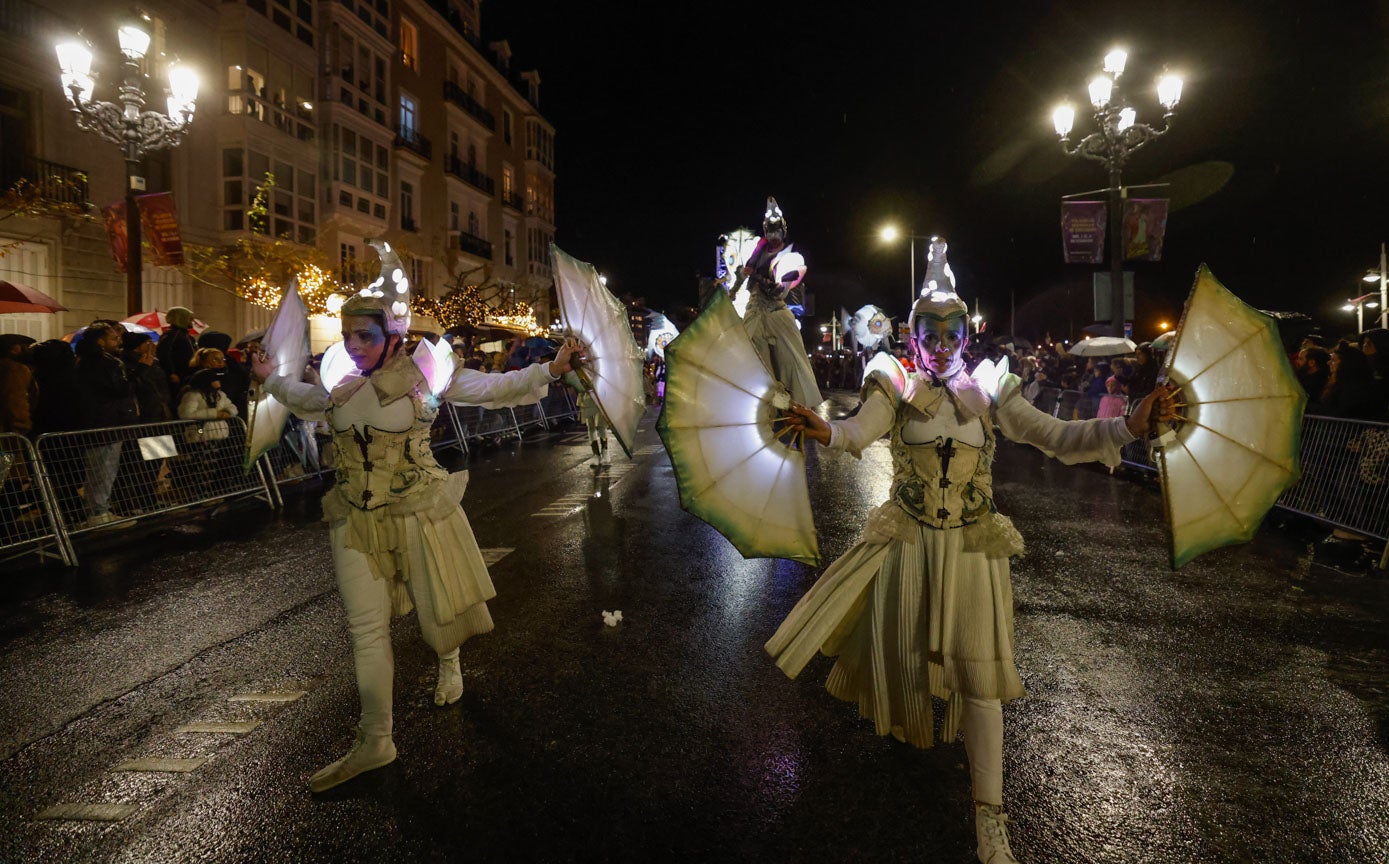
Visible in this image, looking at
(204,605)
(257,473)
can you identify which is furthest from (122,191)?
(204,605)

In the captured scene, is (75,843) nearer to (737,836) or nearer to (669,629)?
(737,836)

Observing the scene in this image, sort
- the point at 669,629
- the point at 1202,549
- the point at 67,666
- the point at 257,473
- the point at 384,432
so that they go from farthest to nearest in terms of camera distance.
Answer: the point at 257,473 → the point at 669,629 → the point at 67,666 → the point at 384,432 → the point at 1202,549

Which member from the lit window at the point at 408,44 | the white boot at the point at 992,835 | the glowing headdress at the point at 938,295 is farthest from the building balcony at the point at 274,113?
the white boot at the point at 992,835

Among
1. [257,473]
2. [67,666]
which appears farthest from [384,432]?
[257,473]

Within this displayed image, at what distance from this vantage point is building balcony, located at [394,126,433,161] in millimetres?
34906

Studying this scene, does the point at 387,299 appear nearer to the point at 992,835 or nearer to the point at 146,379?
the point at 992,835

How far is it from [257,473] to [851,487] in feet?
25.9

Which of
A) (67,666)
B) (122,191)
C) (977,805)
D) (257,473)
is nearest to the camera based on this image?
(977,805)

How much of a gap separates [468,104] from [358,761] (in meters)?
44.9

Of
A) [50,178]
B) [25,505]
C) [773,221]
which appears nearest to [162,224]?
[50,178]

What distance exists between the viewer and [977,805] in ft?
9.18

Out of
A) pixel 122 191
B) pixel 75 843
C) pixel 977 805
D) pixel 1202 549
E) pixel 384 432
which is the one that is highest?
pixel 122 191

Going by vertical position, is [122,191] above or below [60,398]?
above

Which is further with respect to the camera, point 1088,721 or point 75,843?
point 1088,721
